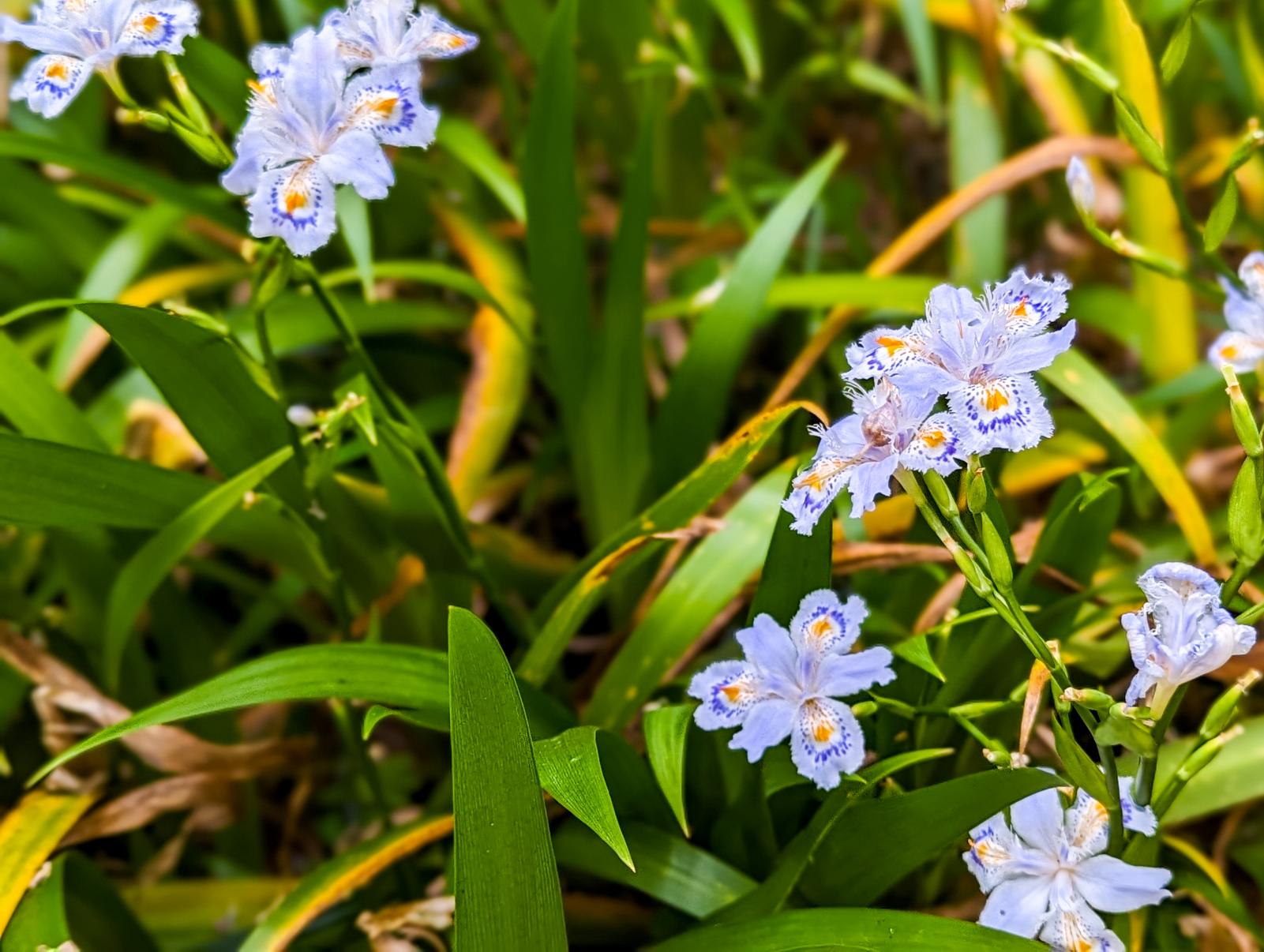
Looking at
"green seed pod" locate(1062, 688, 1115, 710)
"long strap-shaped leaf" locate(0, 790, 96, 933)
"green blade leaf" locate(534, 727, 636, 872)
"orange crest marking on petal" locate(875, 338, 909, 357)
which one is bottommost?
"long strap-shaped leaf" locate(0, 790, 96, 933)

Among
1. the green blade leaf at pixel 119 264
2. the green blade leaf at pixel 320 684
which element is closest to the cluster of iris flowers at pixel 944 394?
the green blade leaf at pixel 320 684

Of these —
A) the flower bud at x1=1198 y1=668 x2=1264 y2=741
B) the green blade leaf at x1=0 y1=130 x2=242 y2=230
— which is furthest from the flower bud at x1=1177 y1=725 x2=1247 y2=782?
the green blade leaf at x1=0 y1=130 x2=242 y2=230

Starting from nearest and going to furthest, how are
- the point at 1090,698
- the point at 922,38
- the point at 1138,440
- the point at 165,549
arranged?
the point at 1090,698
the point at 165,549
the point at 1138,440
the point at 922,38

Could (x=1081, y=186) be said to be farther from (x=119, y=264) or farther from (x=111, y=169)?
(x=119, y=264)

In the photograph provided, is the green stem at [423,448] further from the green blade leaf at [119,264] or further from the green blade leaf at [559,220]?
the green blade leaf at [119,264]

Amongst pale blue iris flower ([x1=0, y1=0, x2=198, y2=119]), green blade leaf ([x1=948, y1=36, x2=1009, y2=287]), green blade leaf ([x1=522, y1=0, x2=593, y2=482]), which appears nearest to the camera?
pale blue iris flower ([x1=0, y1=0, x2=198, y2=119])

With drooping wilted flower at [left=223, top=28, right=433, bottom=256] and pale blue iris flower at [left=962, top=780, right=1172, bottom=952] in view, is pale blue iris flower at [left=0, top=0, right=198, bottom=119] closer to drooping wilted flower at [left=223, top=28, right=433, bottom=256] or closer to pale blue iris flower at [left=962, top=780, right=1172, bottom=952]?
drooping wilted flower at [left=223, top=28, right=433, bottom=256]

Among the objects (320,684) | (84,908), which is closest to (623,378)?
(320,684)
